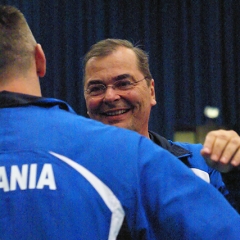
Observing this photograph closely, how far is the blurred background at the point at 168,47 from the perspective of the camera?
156 inches

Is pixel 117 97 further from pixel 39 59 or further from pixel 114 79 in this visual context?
pixel 39 59

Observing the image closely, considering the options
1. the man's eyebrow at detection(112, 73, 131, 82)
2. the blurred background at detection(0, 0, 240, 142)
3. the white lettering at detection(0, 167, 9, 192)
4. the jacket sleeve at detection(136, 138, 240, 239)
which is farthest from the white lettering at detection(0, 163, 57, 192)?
the blurred background at detection(0, 0, 240, 142)

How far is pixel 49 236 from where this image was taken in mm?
778

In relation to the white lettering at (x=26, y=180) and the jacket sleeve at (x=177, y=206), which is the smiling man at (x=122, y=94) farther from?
the white lettering at (x=26, y=180)

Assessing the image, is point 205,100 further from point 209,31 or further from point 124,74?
point 124,74

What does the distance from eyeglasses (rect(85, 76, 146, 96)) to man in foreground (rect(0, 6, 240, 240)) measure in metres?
0.87

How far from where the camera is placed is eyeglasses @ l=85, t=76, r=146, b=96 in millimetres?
1745

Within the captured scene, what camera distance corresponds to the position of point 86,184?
31.2 inches

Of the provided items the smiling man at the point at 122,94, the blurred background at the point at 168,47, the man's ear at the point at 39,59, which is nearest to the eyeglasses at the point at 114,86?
the smiling man at the point at 122,94

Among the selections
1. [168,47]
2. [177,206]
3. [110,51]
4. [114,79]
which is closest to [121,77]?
[114,79]

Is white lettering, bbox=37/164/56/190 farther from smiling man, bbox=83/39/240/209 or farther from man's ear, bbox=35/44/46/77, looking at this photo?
smiling man, bbox=83/39/240/209

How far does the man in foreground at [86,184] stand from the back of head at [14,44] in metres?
0.03

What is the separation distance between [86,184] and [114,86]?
100 cm

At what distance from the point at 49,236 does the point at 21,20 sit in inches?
17.6
